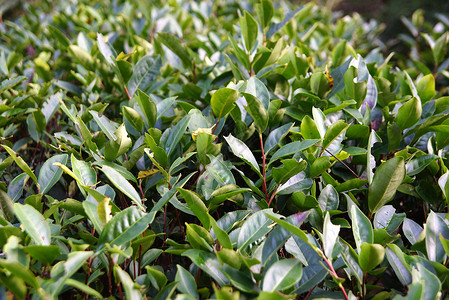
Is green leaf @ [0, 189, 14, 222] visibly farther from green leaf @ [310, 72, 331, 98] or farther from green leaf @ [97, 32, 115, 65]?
green leaf @ [310, 72, 331, 98]

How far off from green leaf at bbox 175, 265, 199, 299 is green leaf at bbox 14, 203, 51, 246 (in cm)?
36

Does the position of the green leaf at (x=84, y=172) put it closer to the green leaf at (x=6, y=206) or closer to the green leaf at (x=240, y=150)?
the green leaf at (x=6, y=206)

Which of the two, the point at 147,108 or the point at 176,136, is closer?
the point at 176,136

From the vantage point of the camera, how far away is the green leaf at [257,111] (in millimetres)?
1399

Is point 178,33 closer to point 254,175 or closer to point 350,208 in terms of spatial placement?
point 254,175

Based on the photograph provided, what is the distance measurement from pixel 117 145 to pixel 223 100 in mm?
395

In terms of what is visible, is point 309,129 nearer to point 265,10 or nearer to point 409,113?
point 409,113

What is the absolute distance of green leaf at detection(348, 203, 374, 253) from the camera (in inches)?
47.4

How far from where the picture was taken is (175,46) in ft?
6.91

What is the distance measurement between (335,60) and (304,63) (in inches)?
14.7

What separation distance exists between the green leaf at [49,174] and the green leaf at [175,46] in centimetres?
91

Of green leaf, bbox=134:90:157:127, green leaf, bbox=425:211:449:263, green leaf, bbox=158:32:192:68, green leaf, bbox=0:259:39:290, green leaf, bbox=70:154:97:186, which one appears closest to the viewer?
green leaf, bbox=0:259:39:290

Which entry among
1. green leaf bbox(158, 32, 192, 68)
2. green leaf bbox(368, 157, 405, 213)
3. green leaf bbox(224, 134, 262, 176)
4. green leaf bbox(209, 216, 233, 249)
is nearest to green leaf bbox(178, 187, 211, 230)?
green leaf bbox(209, 216, 233, 249)

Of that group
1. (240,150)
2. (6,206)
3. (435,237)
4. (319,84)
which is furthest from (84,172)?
(435,237)
